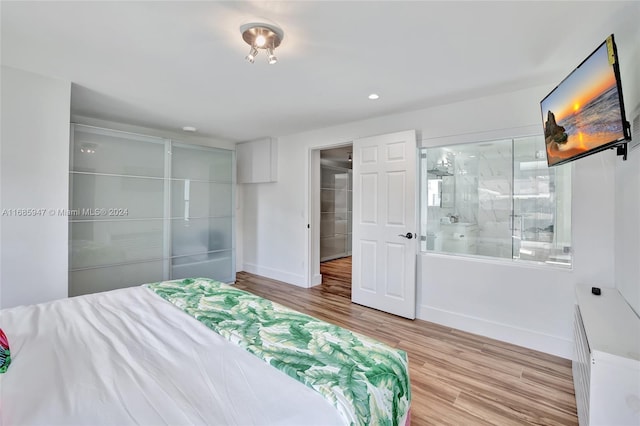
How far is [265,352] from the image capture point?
1241 millimetres

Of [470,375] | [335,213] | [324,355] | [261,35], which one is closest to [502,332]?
[470,375]

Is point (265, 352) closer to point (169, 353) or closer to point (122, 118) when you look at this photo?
point (169, 353)

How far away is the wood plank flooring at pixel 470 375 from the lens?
1764 millimetres

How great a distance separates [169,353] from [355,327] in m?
2.14

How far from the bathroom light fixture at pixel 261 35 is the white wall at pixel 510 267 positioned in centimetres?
204

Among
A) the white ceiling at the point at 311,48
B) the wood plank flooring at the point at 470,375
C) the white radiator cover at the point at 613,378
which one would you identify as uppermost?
the white ceiling at the point at 311,48

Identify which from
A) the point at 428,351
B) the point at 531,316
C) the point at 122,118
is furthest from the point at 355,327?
the point at 122,118

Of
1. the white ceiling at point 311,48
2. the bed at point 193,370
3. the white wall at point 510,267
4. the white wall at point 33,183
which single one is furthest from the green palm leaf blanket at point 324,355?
the white wall at point 510,267

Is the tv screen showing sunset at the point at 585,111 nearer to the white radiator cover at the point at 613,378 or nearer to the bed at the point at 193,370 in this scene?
the white radiator cover at the point at 613,378

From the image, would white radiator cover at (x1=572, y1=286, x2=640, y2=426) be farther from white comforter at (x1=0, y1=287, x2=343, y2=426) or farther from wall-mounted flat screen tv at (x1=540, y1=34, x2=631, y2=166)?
white comforter at (x1=0, y1=287, x2=343, y2=426)

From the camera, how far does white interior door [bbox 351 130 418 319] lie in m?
3.27

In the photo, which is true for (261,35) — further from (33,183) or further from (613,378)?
(613,378)

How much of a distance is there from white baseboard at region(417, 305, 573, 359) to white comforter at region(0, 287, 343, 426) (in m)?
2.52

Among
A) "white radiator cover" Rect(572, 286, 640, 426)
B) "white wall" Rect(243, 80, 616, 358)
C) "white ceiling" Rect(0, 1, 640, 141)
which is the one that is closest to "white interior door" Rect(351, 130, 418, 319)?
"white wall" Rect(243, 80, 616, 358)
